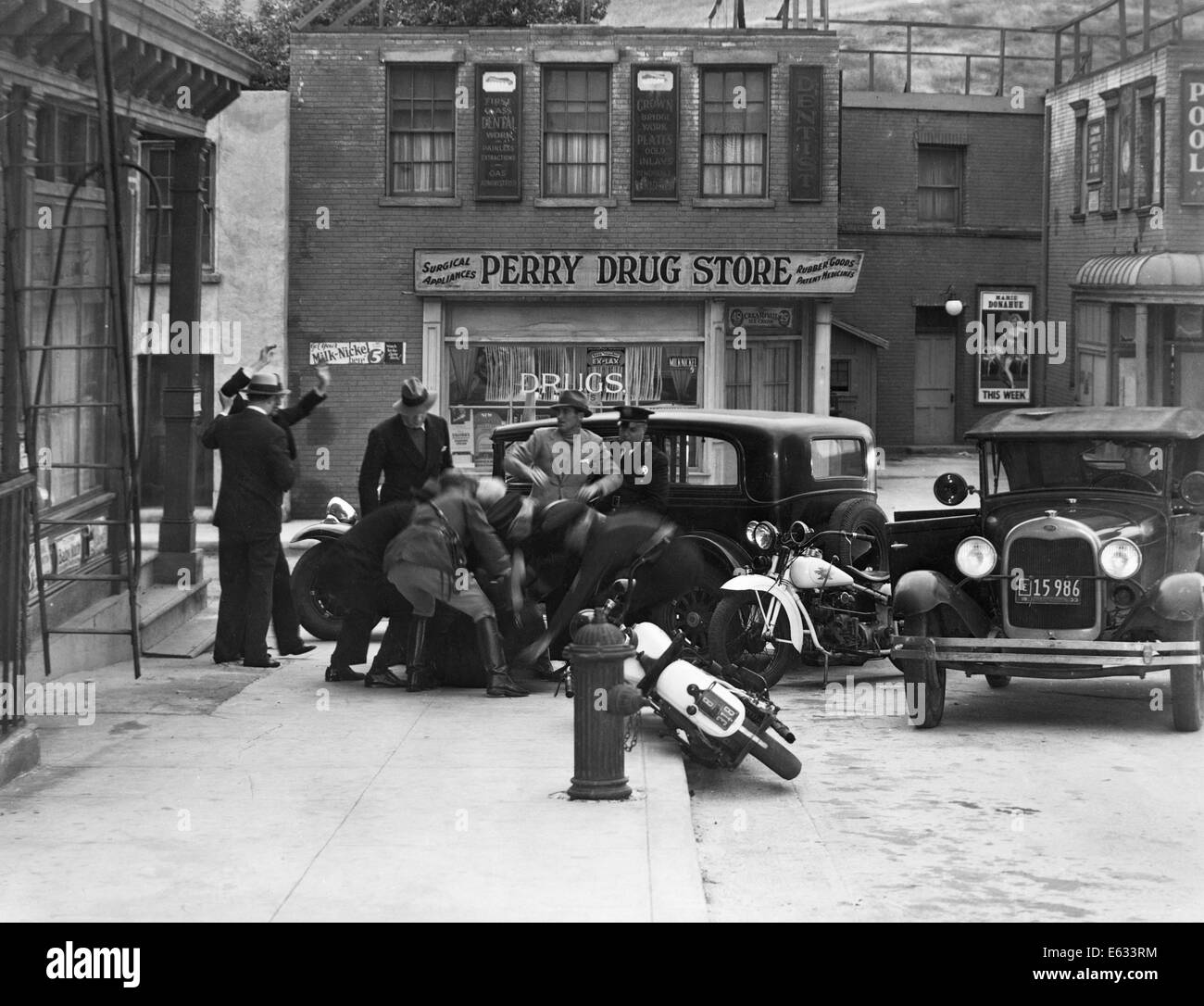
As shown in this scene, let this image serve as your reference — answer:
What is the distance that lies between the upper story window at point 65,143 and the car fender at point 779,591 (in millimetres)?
5038

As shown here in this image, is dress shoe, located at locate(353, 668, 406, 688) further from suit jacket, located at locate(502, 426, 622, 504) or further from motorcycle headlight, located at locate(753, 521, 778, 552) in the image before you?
motorcycle headlight, located at locate(753, 521, 778, 552)

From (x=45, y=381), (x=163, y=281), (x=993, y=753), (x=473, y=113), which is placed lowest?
(x=993, y=753)

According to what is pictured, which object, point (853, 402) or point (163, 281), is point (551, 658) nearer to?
point (163, 281)

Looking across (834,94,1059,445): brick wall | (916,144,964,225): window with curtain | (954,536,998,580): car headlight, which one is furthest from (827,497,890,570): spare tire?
→ (916,144,964,225): window with curtain

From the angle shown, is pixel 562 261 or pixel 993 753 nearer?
pixel 993 753

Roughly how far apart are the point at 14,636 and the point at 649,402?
54.1 feet

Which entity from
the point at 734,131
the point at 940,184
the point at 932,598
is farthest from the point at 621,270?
the point at 932,598

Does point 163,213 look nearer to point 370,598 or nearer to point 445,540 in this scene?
point 370,598

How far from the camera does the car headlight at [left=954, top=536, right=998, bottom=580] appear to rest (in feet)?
34.8

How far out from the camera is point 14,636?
8141mm

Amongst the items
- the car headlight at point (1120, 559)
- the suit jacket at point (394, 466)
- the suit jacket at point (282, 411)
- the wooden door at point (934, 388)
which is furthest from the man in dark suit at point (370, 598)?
the wooden door at point (934, 388)

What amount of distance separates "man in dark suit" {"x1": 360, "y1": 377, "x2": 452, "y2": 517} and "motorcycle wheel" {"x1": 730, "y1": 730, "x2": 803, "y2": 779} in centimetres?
395

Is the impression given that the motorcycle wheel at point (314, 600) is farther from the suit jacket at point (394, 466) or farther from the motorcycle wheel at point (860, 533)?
the motorcycle wheel at point (860, 533)
